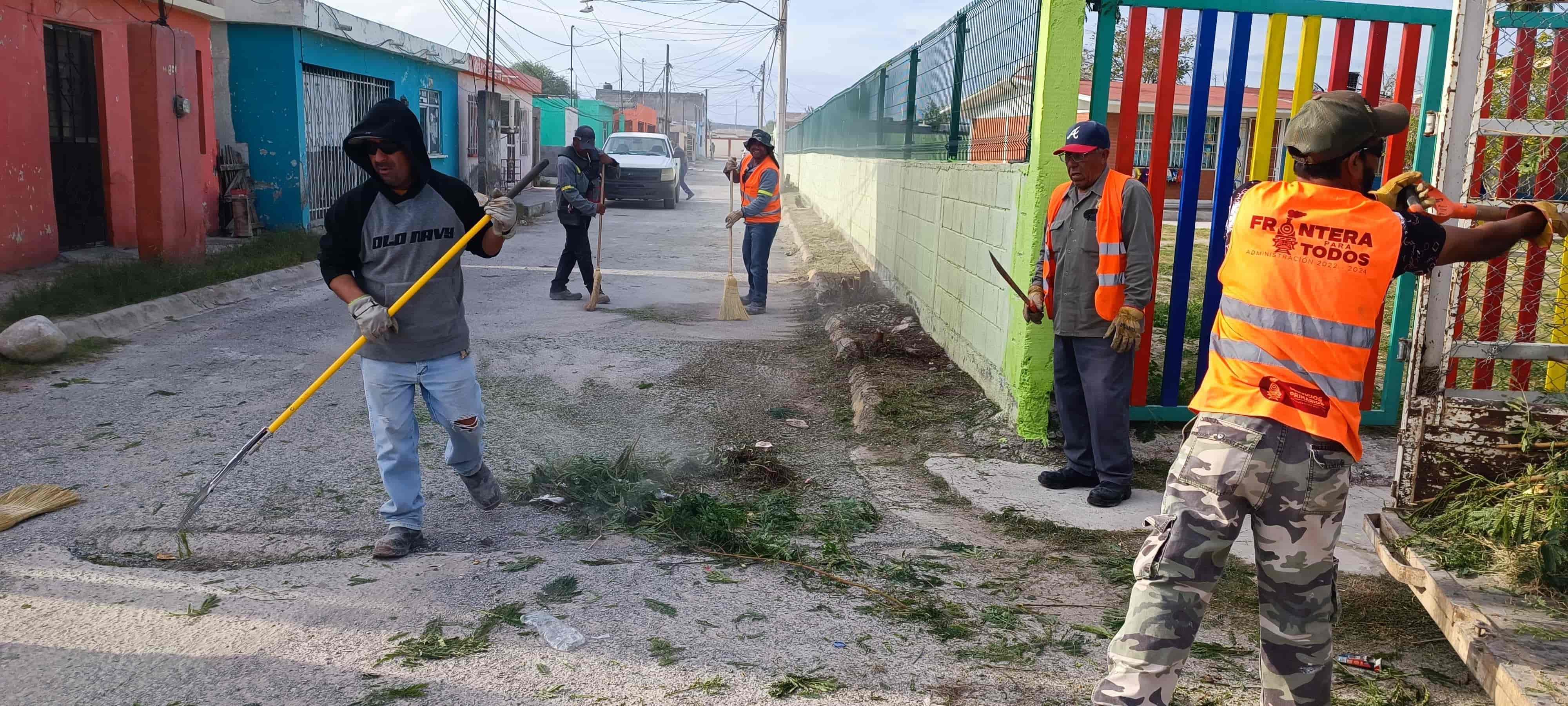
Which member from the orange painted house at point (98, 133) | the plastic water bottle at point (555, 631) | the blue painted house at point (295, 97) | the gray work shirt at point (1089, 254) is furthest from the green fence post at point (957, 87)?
the blue painted house at point (295, 97)

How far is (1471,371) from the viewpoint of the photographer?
6645 mm

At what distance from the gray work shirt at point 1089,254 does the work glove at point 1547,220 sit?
1.79m

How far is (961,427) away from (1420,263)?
3.41 meters

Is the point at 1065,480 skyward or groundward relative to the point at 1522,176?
groundward

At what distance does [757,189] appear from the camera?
10.3 meters

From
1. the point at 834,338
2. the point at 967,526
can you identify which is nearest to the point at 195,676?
the point at 967,526

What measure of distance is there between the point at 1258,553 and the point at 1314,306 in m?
0.60

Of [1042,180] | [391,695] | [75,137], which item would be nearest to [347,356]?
[391,695]

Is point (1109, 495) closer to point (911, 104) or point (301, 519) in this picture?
point (301, 519)

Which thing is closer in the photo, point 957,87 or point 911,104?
point 957,87

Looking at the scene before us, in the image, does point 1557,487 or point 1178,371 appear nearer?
point 1557,487

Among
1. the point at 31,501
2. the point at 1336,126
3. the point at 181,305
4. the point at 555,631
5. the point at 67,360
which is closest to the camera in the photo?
the point at 1336,126

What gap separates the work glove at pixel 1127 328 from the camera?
4.48 meters

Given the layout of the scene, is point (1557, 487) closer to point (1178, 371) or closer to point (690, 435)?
point (1178, 371)
